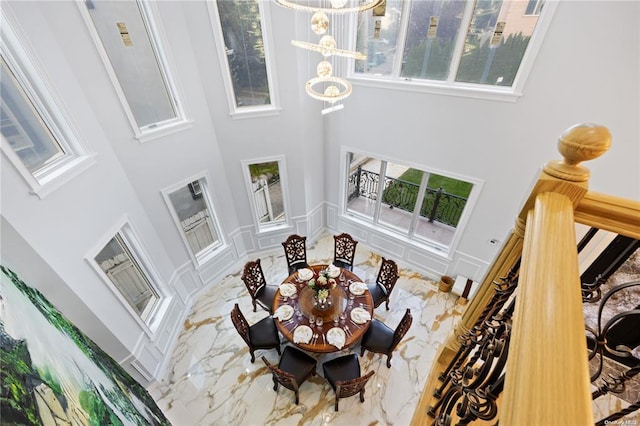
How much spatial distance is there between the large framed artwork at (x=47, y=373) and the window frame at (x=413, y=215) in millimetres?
4716

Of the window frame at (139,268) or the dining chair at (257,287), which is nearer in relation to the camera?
the window frame at (139,268)

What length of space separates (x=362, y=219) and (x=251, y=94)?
3497mm

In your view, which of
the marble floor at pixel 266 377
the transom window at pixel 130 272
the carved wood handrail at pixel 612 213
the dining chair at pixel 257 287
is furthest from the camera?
the dining chair at pixel 257 287

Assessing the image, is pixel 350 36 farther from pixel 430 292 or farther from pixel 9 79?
pixel 430 292

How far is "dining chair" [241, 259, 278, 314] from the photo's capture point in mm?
4445

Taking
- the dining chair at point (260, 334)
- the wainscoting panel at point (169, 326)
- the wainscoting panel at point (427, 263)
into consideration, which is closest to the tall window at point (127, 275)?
the wainscoting panel at point (169, 326)

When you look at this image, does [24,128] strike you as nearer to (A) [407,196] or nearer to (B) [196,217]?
(B) [196,217]

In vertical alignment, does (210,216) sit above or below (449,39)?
below

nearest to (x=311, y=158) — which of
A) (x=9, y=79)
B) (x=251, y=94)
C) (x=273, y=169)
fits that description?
(x=273, y=169)

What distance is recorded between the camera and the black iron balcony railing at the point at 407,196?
5.55 m

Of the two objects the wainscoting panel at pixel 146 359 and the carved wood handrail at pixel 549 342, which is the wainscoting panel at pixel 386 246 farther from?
the carved wood handrail at pixel 549 342

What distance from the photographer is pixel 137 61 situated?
3.51 metres

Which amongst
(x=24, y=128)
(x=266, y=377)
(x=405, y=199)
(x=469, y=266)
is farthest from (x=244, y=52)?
(x=469, y=266)

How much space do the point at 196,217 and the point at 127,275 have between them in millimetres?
1545
